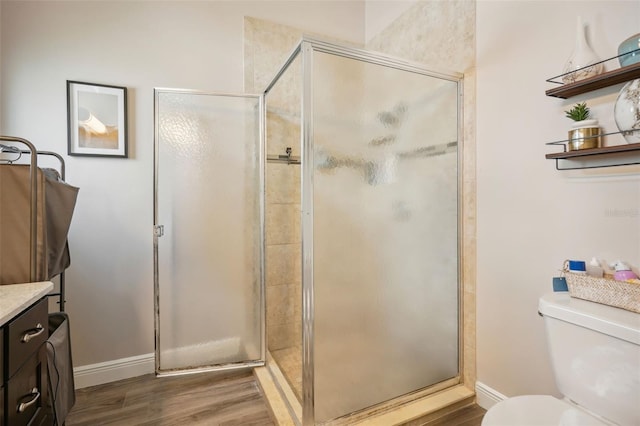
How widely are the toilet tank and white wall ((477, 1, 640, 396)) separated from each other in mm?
299

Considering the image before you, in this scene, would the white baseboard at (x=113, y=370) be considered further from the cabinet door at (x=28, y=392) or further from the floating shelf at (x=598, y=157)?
the floating shelf at (x=598, y=157)

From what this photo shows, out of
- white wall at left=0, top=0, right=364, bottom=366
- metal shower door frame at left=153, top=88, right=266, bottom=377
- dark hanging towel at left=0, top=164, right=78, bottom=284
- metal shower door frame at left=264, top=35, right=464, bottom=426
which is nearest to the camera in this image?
dark hanging towel at left=0, top=164, right=78, bottom=284

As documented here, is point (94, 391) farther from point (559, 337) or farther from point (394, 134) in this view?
point (559, 337)

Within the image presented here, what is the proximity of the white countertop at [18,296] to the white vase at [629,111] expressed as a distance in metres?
1.97

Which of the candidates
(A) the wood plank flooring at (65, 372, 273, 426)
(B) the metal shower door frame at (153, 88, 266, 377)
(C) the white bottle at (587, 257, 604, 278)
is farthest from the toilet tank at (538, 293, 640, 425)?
(B) the metal shower door frame at (153, 88, 266, 377)

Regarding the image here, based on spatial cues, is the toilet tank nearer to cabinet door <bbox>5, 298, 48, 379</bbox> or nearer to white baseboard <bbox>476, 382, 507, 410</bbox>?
white baseboard <bbox>476, 382, 507, 410</bbox>

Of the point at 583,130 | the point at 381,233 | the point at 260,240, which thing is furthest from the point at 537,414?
the point at 260,240

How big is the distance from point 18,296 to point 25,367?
0.22 metres

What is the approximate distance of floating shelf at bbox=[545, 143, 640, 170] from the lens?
105 centimetres

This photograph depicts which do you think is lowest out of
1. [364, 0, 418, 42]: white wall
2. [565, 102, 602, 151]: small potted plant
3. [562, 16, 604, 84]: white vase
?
[565, 102, 602, 151]: small potted plant

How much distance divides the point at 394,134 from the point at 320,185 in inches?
19.5

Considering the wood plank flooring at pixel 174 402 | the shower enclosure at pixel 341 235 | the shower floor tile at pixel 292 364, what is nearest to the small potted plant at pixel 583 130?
the shower enclosure at pixel 341 235

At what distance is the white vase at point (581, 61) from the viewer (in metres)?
1.17

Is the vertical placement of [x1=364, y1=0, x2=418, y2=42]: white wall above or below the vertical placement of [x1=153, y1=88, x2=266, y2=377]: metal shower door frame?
above
